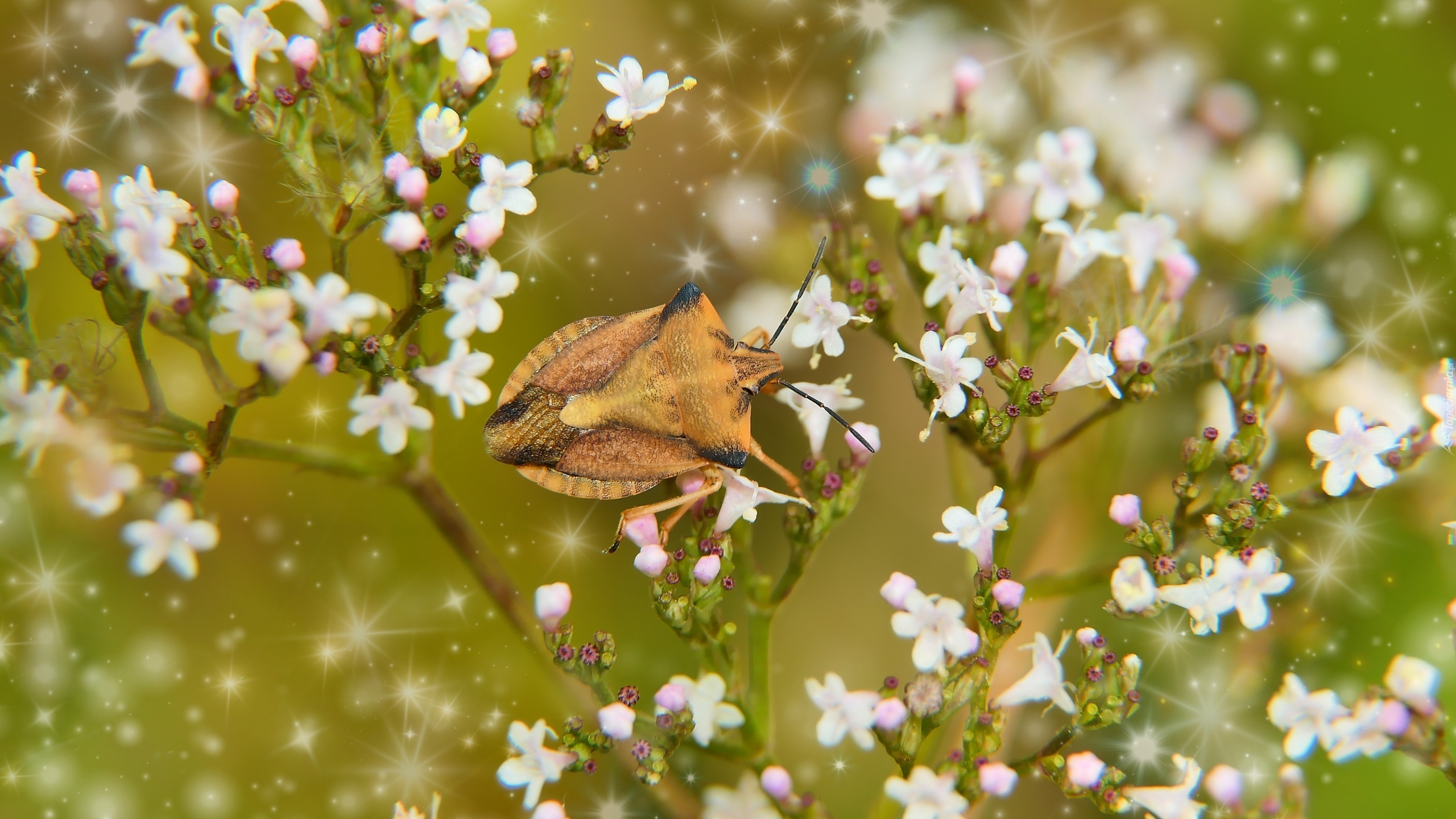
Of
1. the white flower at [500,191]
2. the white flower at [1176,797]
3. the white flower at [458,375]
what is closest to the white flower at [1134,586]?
the white flower at [1176,797]

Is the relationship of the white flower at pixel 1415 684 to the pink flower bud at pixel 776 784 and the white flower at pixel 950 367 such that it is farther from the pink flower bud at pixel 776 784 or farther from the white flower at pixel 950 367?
the pink flower bud at pixel 776 784

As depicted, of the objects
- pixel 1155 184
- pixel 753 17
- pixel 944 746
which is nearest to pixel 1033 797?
pixel 944 746

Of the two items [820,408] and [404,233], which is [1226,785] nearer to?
[820,408]

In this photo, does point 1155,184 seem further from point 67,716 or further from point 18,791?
point 18,791

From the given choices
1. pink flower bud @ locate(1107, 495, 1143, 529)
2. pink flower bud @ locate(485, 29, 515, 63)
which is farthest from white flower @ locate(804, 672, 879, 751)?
pink flower bud @ locate(485, 29, 515, 63)

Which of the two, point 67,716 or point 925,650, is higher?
point 925,650
